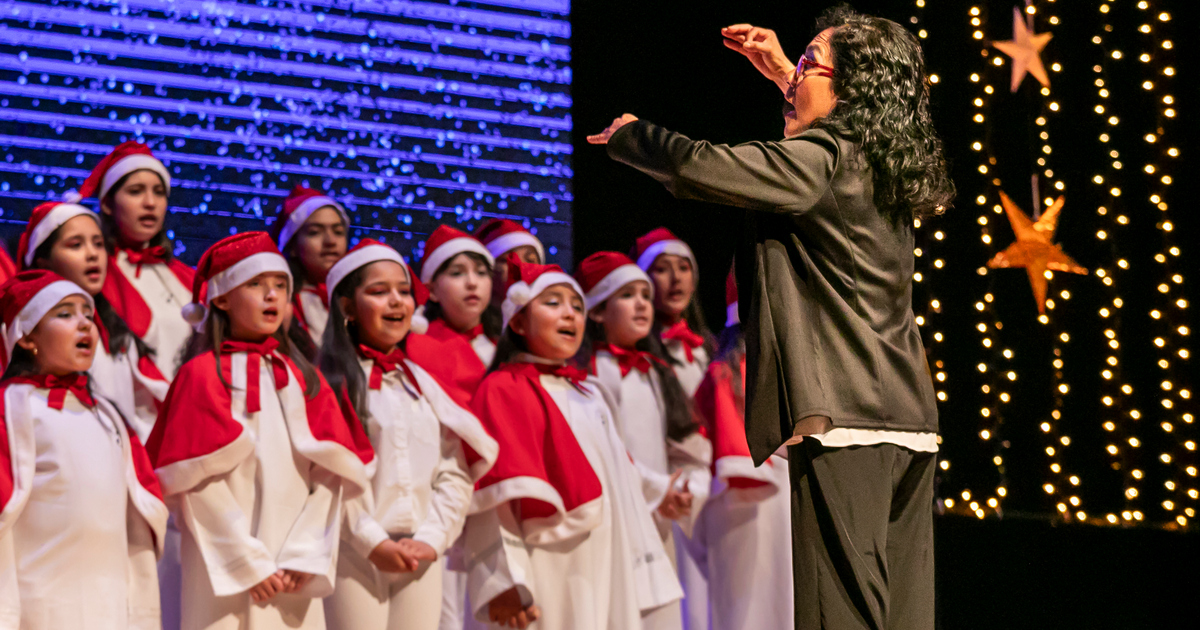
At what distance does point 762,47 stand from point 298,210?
2444 mm

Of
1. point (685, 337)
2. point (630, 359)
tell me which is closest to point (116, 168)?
point (630, 359)

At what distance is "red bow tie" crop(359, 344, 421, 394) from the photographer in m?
3.64

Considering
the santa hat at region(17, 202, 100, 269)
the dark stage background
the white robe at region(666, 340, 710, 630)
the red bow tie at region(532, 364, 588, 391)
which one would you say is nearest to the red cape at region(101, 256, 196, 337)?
the santa hat at region(17, 202, 100, 269)

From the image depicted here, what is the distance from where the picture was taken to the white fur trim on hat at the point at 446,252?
14.6ft

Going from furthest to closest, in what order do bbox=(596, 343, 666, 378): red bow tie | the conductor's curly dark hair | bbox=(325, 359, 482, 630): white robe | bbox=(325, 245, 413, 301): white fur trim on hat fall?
1. bbox=(596, 343, 666, 378): red bow tie
2. bbox=(325, 245, 413, 301): white fur trim on hat
3. bbox=(325, 359, 482, 630): white robe
4. the conductor's curly dark hair

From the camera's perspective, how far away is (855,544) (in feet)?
6.49

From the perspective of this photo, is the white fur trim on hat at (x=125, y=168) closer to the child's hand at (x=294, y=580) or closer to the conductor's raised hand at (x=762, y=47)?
the child's hand at (x=294, y=580)

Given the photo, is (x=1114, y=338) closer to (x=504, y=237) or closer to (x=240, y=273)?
(x=504, y=237)

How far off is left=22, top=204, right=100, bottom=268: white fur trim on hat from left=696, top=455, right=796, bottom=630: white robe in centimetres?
224

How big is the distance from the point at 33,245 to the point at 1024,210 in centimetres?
336

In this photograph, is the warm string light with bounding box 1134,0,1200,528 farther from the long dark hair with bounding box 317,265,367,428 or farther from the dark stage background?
the long dark hair with bounding box 317,265,367,428

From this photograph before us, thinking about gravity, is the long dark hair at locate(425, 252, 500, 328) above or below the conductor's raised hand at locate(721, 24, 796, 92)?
below

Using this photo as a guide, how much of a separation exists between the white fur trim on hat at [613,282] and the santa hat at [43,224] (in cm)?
170

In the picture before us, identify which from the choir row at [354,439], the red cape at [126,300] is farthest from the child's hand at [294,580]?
the red cape at [126,300]
